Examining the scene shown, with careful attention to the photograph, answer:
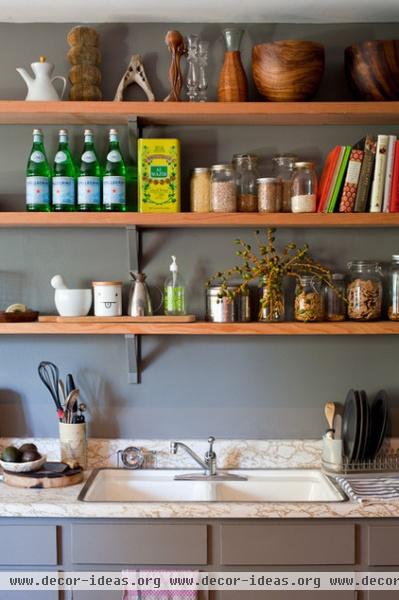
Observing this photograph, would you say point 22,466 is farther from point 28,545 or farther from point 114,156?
point 114,156

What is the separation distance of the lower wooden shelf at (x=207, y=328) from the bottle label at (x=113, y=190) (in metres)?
0.44

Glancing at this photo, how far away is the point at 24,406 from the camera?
2643mm

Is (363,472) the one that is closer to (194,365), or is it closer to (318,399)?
(318,399)

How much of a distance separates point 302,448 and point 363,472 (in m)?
0.26

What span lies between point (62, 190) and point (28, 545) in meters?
1.19

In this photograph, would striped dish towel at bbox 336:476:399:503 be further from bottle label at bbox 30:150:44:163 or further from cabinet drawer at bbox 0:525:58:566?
bottle label at bbox 30:150:44:163

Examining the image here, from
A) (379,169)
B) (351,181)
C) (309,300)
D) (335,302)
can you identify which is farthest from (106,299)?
(379,169)

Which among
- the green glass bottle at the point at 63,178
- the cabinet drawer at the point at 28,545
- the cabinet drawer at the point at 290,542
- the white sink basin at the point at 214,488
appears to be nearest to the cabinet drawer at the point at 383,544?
the cabinet drawer at the point at 290,542

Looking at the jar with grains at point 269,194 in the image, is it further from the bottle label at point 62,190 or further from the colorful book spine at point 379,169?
the bottle label at point 62,190

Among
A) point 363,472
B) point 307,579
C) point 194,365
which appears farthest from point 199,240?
point 307,579

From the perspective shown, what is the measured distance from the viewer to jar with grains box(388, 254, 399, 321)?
2.49 m

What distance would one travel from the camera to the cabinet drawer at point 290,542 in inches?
83.7

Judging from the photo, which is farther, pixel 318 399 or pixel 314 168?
pixel 318 399

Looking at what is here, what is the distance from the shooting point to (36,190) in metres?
2.46
